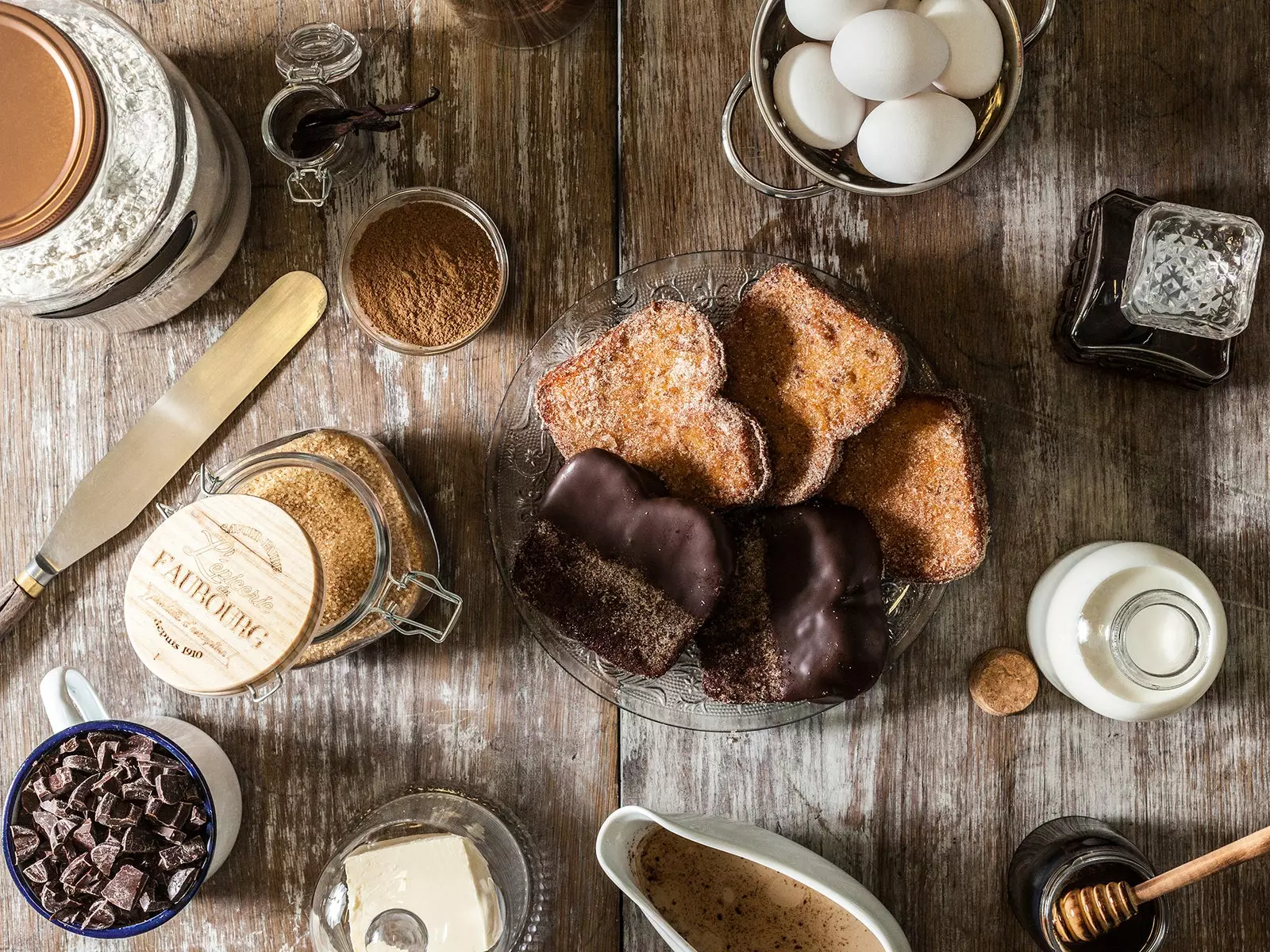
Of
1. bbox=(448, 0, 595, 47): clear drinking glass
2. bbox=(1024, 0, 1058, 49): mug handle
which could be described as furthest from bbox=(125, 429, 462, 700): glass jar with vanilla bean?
bbox=(1024, 0, 1058, 49): mug handle

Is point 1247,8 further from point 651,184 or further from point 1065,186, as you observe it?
point 651,184

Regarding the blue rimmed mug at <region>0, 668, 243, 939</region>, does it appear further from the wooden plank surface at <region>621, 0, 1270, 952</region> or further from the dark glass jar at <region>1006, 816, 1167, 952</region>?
the dark glass jar at <region>1006, 816, 1167, 952</region>

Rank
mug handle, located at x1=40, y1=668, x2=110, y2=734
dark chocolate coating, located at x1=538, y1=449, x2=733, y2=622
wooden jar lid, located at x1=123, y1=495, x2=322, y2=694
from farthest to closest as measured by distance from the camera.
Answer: mug handle, located at x1=40, y1=668, x2=110, y2=734 → dark chocolate coating, located at x1=538, y1=449, x2=733, y2=622 → wooden jar lid, located at x1=123, y1=495, x2=322, y2=694

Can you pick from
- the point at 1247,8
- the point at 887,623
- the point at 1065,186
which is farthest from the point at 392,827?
the point at 1247,8

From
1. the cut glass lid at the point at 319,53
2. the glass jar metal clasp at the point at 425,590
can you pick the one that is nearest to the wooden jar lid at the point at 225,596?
the glass jar metal clasp at the point at 425,590

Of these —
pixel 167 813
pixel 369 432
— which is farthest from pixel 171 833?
pixel 369 432

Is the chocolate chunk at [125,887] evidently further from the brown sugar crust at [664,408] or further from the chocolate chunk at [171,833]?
the brown sugar crust at [664,408]
